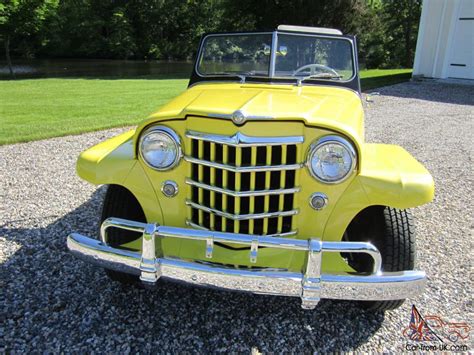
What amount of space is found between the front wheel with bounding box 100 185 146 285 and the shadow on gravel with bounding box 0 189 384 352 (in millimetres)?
161

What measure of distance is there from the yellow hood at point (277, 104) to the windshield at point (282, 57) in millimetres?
245

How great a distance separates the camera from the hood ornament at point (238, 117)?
212 cm

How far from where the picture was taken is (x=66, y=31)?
33.3 m

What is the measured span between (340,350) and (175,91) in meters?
11.3

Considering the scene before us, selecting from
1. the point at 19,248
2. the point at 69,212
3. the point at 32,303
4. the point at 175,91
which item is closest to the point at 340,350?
the point at 32,303

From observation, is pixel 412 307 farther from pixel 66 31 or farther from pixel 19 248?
pixel 66 31

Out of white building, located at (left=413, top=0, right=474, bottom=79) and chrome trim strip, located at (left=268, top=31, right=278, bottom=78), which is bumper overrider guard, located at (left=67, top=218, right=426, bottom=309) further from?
white building, located at (left=413, top=0, right=474, bottom=79)

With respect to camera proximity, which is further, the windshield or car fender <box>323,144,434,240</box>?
the windshield

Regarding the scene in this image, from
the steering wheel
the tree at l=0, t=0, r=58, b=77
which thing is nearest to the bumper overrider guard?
the steering wheel

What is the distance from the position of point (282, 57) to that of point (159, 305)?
212 centimetres

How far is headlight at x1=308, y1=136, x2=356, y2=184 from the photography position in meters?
2.17

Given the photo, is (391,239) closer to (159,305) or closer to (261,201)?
(261,201)

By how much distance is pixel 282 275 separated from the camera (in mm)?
2047

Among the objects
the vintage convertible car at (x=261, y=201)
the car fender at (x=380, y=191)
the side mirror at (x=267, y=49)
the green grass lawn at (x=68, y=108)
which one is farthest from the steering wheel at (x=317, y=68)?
the green grass lawn at (x=68, y=108)
